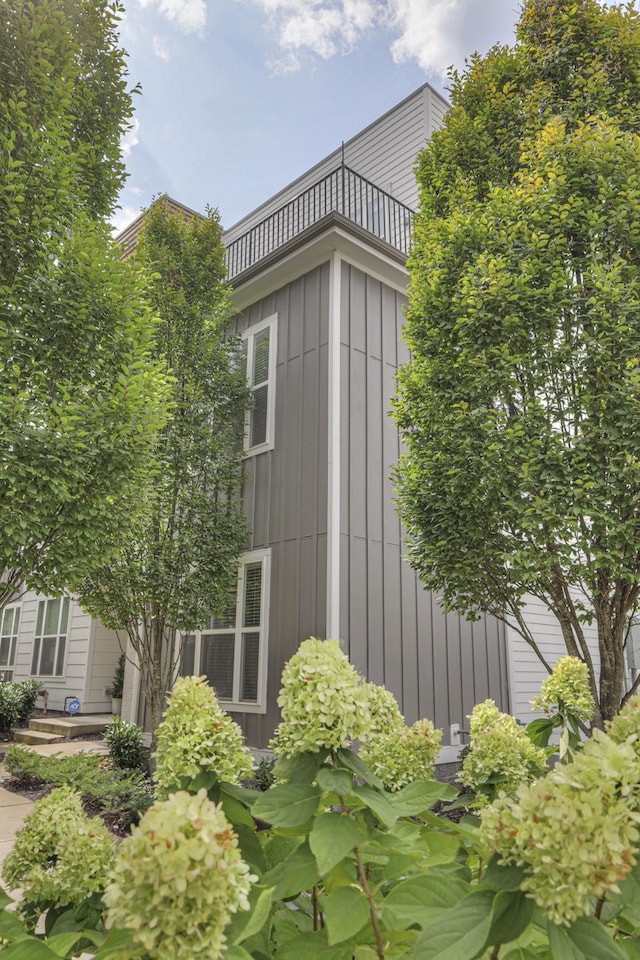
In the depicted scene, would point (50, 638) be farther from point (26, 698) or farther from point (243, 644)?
point (243, 644)

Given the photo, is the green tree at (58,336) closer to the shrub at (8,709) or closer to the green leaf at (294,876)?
the green leaf at (294,876)

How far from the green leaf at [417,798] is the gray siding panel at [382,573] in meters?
5.38

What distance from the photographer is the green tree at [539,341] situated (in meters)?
3.94

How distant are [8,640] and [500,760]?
15.5 meters

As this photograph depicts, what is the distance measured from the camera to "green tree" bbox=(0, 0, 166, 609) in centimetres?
395

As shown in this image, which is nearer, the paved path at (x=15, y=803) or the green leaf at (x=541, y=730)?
the green leaf at (x=541, y=730)

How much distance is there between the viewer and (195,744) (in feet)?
4.00

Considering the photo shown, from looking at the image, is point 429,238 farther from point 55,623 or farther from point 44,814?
point 55,623

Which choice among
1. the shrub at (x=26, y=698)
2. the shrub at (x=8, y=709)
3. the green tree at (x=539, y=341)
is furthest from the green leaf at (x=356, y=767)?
the shrub at (x=26, y=698)

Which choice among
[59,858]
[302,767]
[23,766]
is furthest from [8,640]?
[302,767]

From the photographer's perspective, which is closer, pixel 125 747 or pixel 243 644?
pixel 125 747

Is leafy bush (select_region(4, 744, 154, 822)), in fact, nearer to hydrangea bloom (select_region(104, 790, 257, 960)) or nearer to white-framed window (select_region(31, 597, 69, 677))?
hydrangea bloom (select_region(104, 790, 257, 960))

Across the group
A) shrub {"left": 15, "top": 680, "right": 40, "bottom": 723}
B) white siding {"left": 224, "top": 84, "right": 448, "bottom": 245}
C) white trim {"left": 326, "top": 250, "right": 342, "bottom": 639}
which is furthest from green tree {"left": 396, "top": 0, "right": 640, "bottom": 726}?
shrub {"left": 15, "top": 680, "right": 40, "bottom": 723}

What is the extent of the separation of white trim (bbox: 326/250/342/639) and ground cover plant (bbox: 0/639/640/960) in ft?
16.7
